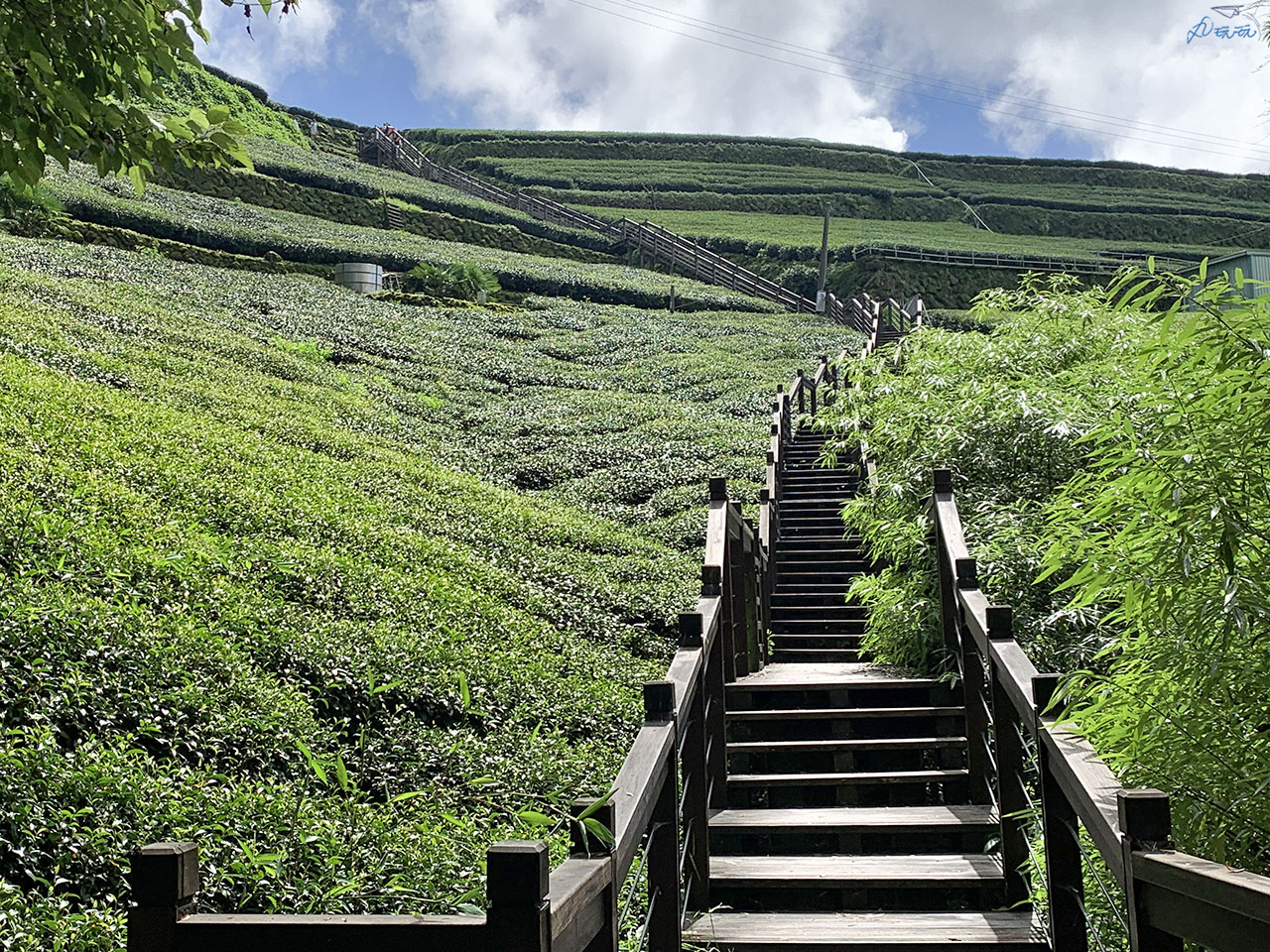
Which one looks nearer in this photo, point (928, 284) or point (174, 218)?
point (174, 218)

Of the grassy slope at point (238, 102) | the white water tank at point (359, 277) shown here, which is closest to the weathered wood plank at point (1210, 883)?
the white water tank at point (359, 277)

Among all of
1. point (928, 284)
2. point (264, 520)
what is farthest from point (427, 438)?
point (928, 284)

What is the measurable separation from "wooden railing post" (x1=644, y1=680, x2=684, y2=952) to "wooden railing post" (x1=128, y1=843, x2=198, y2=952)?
69.3 inches

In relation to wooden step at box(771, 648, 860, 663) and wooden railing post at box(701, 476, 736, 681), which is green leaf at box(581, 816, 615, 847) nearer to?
wooden railing post at box(701, 476, 736, 681)

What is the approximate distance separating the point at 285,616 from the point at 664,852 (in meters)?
3.60

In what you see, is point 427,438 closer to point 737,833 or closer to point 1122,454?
point 737,833

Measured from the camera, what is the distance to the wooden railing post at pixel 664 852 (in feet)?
11.1

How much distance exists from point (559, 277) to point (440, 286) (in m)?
5.49

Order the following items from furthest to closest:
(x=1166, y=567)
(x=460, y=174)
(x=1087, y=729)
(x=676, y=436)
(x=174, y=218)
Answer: (x=460, y=174)
(x=174, y=218)
(x=676, y=436)
(x=1087, y=729)
(x=1166, y=567)

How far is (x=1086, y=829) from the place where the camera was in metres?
2.84

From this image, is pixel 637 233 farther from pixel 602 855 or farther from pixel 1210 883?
pixel 1210 883

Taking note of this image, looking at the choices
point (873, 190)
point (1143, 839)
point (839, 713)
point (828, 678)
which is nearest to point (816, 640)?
point (828, 678)

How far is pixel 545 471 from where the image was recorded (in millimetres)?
15062

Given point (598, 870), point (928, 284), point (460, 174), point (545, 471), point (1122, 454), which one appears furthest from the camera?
point (460, 174)
